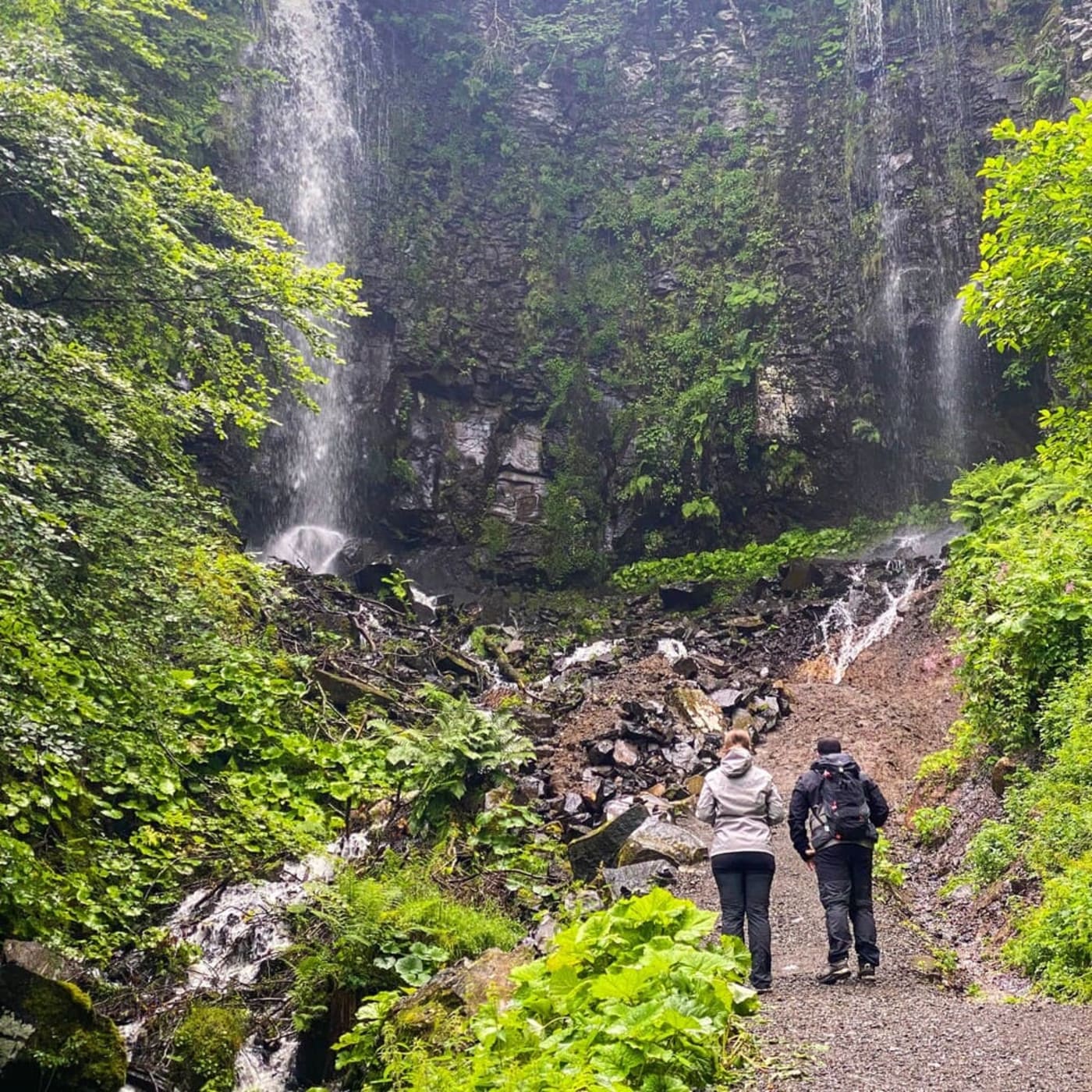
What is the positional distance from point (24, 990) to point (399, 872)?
250 centimetres

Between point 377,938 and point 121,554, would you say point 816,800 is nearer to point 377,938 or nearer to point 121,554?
point 377,938

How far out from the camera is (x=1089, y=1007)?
4.11 metres

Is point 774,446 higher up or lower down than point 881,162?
lower down

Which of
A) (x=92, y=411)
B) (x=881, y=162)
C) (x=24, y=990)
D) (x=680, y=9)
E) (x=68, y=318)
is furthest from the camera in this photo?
(x=680, y=9)

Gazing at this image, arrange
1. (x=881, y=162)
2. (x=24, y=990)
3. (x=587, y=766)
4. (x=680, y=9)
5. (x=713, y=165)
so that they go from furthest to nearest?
(x=680, y=9)
(x=713, y=165)
(x=881, y=162)
(x=587, y=766)
(x=24, y=990)

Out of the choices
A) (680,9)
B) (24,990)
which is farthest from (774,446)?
(24,990)

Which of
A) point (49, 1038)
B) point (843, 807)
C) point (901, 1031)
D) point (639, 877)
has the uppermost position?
point (843, 807)

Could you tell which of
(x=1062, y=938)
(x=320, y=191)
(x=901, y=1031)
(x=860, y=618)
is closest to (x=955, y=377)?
(x=860, y=618)

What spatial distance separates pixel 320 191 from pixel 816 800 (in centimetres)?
2205

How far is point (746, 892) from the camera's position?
4992 mm

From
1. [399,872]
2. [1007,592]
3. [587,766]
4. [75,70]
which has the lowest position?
[399,872]

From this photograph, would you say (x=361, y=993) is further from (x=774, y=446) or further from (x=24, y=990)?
(x=774, y=446)

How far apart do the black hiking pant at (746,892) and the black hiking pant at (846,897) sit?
0.33m

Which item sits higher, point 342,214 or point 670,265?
point 342,214
